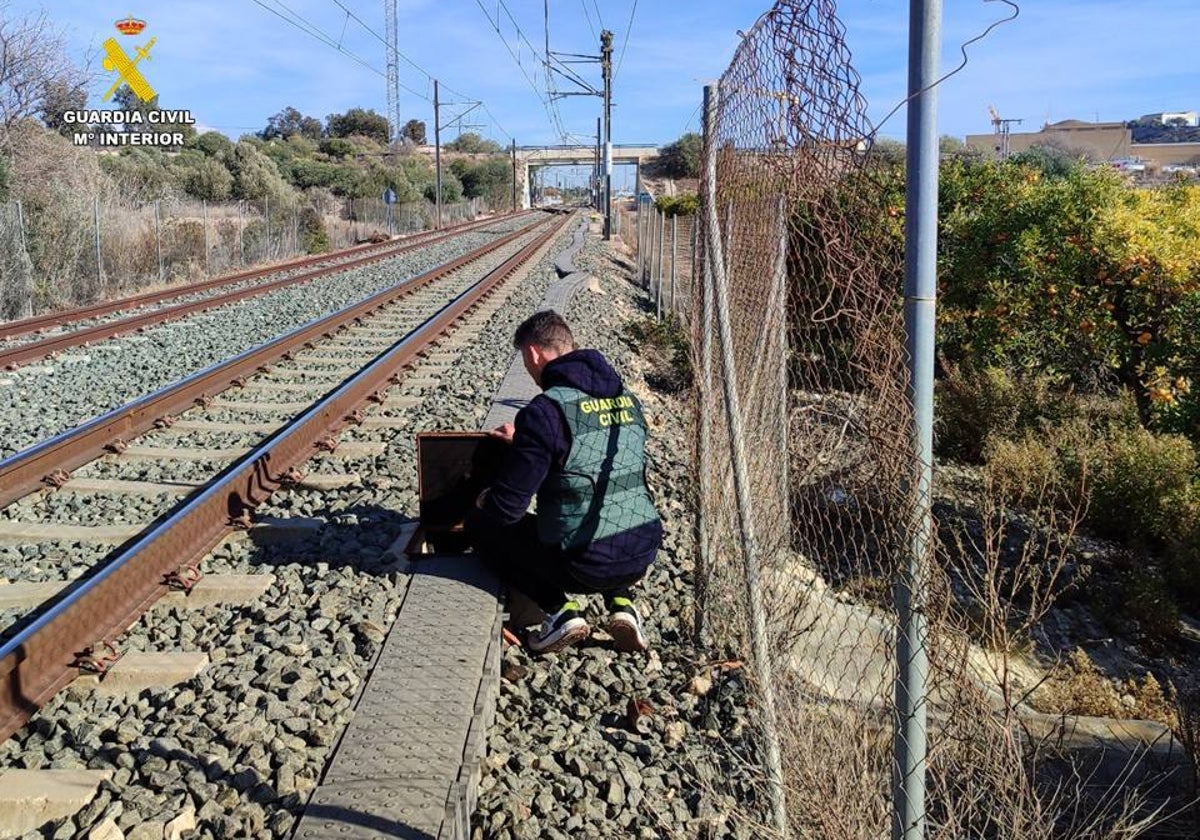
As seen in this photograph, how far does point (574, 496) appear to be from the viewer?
4594 millimetres

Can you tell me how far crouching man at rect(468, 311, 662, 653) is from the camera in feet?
14.9

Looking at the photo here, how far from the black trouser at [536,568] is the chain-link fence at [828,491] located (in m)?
0.50

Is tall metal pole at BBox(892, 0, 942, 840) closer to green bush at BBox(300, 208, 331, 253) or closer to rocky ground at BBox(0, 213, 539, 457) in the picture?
rocky ground at BBox(0, 213, 539, 457)

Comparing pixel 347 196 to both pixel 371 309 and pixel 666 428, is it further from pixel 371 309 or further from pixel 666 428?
pixel 666 428

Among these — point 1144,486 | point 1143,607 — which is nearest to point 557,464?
point 1143,607

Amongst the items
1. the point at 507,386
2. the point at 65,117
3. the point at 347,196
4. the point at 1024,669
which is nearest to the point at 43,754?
the point at 1024,669

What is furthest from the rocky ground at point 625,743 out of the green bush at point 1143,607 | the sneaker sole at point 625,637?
the green bush at point 1143,607

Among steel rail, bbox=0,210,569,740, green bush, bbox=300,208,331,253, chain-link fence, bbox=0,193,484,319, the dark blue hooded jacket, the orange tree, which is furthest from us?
green bush, bbox=300,208,331,253

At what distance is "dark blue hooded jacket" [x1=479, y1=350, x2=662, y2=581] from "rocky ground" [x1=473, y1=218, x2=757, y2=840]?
44 centimetres

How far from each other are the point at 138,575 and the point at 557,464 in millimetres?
2069

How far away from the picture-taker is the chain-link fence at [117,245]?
18.1 metres

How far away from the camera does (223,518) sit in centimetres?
604

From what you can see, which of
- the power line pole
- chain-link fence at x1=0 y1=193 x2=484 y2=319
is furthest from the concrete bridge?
chain-link fence at x1=0 y1=193 x2=484 y2=319

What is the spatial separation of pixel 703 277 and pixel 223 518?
3.16 metres
